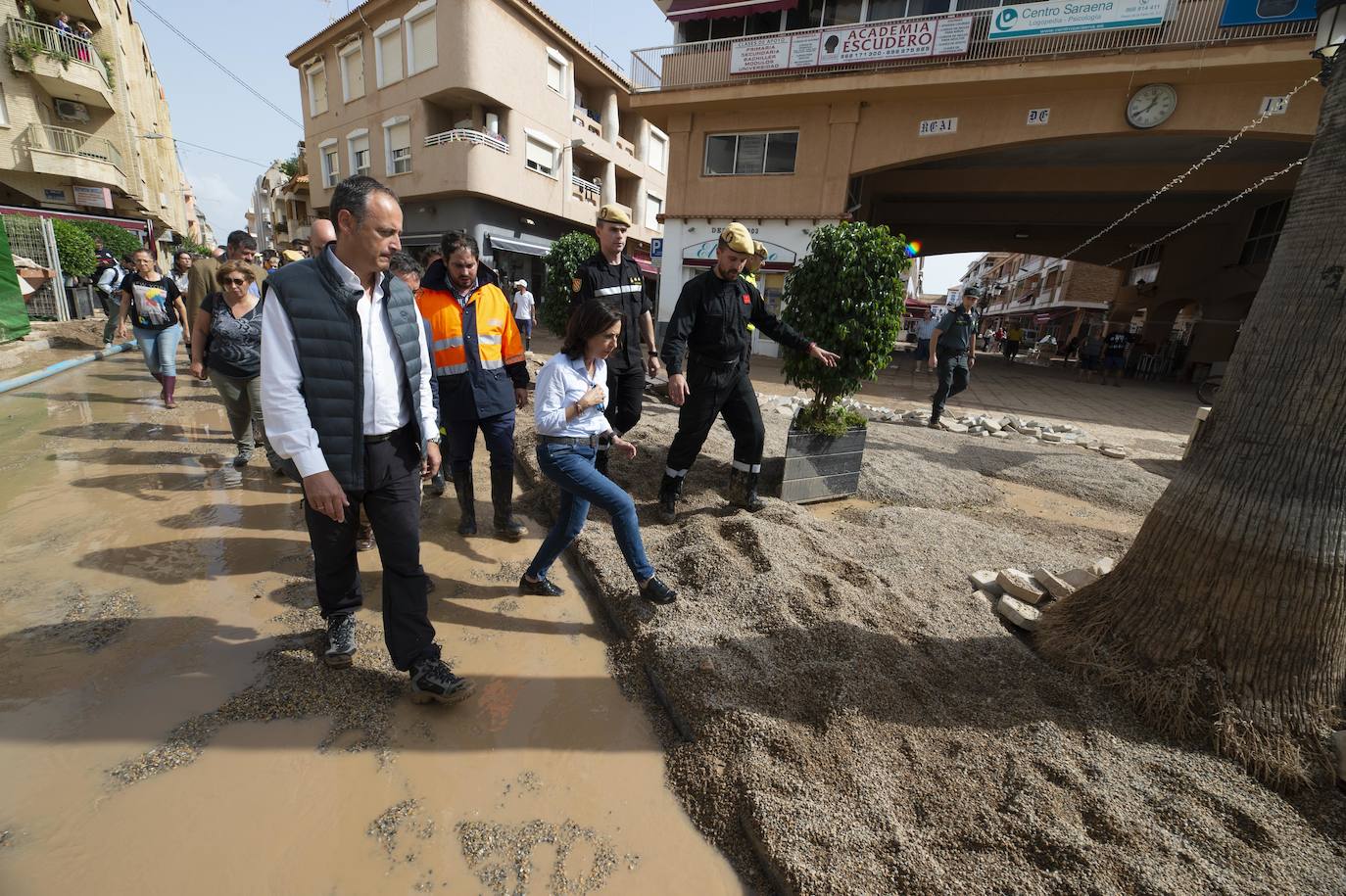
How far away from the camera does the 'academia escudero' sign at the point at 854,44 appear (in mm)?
12578

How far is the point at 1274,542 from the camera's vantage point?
6.81 ft

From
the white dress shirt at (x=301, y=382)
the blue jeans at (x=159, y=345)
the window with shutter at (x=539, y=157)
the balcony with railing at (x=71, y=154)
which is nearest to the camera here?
the white dress shirt at (x=301, y=382)

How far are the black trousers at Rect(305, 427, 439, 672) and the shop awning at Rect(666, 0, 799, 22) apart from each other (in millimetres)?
16161

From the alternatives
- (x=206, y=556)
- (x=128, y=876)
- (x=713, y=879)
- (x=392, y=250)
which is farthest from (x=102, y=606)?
(x=713, y=879)

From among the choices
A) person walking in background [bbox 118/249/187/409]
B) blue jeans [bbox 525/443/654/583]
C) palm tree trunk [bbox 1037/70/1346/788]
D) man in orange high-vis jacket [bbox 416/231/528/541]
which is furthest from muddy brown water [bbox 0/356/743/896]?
person walking in background [bbox 118/249/187/409]

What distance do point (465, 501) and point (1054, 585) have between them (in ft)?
11.8

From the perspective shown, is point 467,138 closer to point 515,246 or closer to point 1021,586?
point 515,246

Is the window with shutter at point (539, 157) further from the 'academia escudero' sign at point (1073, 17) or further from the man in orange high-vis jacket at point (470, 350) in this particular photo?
the man in orange high-vis jacket at point (470, 350)

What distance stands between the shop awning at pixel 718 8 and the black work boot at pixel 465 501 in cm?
1524

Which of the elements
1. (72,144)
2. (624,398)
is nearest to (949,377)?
(624,398)

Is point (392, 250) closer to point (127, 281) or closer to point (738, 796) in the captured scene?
point (738, 796)

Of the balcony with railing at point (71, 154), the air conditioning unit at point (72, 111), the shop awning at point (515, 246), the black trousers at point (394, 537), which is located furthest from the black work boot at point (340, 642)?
the air conditioning unit at point (72, 111)

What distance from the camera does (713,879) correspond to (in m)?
1.78

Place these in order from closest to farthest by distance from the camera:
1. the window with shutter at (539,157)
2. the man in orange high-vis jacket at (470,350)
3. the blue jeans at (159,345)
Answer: the man in orange high-vis jacket at (470,350) < the blue jeans at (159,345) < the window with shutter at (539,157)
